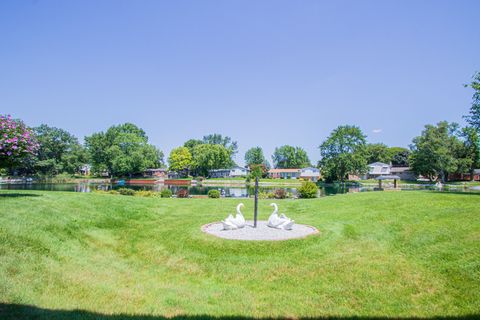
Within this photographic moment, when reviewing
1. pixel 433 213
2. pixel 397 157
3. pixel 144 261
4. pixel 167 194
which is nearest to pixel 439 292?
pixel 433 213

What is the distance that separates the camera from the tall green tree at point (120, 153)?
75312mm

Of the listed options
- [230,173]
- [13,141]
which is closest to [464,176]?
[230,173]

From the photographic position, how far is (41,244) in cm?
801

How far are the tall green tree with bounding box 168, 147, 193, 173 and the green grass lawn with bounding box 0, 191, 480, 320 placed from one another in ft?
270

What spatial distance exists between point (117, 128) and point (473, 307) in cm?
10408

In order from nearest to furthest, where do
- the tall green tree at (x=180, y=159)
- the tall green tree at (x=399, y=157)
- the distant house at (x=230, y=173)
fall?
the tall green tree at (x=180, y=159) < the distant house at (x=230, y=173) < the tall green tree at (x=399, y=157)

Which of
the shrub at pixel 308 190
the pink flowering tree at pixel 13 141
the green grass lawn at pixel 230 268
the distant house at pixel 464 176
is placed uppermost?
the pink flowering tree at pixel 13 141

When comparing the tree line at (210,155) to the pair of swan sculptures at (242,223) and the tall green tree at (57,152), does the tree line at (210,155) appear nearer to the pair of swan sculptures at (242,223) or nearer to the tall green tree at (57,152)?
the tall green tree at (57,152)

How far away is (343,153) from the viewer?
66.5 meters

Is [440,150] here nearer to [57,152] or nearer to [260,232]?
[260,232]

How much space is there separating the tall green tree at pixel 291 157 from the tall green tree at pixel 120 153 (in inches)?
2223

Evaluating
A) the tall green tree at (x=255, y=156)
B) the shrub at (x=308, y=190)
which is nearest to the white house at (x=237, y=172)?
the tall green tree at (x=255, y=156)

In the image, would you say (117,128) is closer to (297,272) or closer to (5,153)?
(5,153)

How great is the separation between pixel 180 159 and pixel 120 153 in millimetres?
22096
